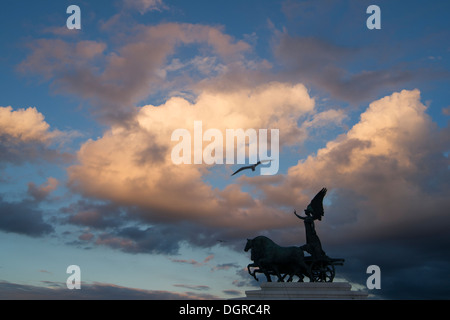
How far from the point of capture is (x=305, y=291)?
26.8 metres

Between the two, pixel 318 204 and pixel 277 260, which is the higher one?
pixel 318 204

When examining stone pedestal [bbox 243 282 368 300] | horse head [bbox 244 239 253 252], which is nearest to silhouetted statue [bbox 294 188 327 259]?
stone pedestal [bbox 243 282 368 300]

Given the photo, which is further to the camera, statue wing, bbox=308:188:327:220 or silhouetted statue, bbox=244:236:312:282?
statue wing, bbox=308:188:327:220

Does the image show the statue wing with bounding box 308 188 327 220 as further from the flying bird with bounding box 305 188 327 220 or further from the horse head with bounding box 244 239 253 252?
the horse head with bounding box 244 239 253 252

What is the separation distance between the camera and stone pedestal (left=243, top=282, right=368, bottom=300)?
26.4 m

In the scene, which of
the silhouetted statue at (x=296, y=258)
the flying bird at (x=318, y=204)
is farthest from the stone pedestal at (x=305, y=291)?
the flying bird at (x=318, y=204)

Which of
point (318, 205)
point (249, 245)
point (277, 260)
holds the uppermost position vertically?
point (318, 205)

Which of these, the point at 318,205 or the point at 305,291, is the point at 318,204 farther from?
the point at 305,291

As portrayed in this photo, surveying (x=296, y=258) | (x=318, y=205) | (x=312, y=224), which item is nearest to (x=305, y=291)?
(x=296, y=258)
